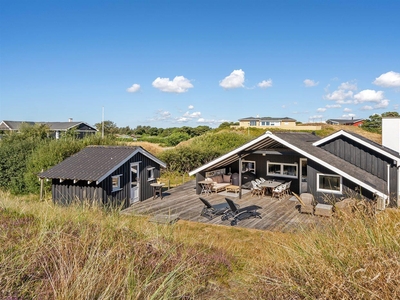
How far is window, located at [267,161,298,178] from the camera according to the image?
58.1 ft

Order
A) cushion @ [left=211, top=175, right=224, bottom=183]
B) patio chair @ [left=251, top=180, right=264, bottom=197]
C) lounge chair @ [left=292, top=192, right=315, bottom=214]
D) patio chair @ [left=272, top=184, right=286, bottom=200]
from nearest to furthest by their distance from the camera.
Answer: lounge chair @ [left=292, top=192, right=315, bottom=214]
patio chair @ [left=272, top=184, right=286, bottom=200]
patio chair @ [left=251, top=180, right=264, bottom=197]
cushion @ [left=211, top=175, right=224, bottom=183]

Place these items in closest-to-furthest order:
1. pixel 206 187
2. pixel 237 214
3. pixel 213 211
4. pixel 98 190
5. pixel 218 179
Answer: pixel 237 214
pixel 213 211
pixel 98 190
pixel 206 187
pixel 218 179

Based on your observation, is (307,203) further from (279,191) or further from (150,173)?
(150,173)

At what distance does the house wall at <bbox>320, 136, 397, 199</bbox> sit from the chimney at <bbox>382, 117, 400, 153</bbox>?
578 centimetres

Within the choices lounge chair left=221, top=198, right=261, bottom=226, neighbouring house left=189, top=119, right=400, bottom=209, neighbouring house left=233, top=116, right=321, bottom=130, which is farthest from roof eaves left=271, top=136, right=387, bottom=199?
neighbouring house left=233, top=116, right=321, bottom=130

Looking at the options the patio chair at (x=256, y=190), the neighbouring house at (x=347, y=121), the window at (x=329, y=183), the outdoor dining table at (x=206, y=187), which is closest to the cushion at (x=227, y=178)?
the outdoor dining table at (x=206, y=187)

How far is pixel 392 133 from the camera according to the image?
19156mm

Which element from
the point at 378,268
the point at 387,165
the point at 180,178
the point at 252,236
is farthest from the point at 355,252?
the point at 180,178

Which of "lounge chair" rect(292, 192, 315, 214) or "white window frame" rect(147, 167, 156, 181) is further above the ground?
"white window frame" rect(147, 167, 156, 181)

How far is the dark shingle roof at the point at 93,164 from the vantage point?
43.0 ft

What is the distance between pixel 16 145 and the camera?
1983 centimetres

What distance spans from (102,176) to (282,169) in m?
10.5

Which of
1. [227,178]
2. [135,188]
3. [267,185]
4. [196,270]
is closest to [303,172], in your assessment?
[267,185]

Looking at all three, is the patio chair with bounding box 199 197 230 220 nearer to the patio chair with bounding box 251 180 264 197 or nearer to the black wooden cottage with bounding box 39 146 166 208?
the black wooden cottage with bounding box 39 146 166 208
